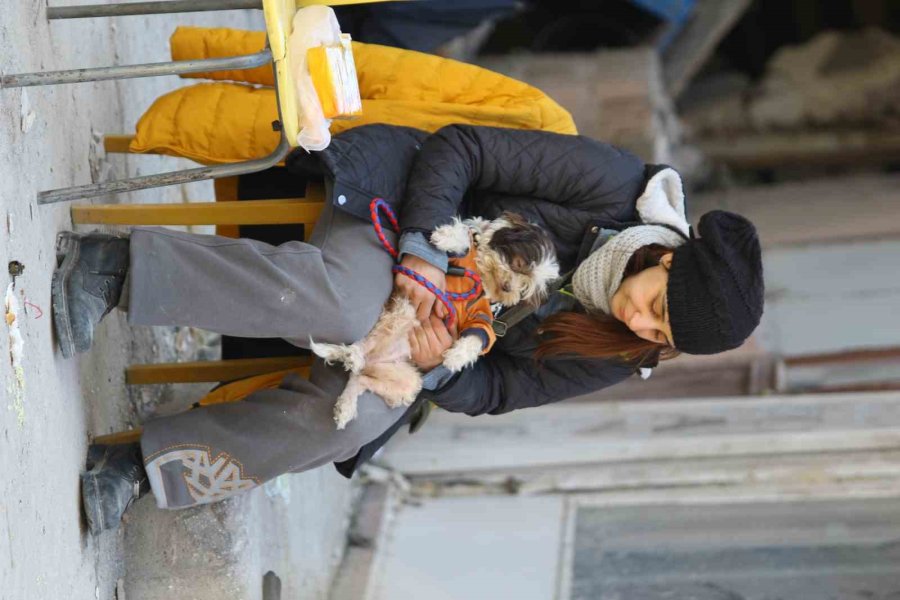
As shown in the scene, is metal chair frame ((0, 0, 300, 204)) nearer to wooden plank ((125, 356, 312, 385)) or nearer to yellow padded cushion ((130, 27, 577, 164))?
yellow padded cushion ((130, 27, 577, 164))

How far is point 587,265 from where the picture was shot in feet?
6.39

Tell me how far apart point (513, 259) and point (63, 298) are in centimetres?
71

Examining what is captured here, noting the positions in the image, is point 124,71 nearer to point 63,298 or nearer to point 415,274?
point 63,298

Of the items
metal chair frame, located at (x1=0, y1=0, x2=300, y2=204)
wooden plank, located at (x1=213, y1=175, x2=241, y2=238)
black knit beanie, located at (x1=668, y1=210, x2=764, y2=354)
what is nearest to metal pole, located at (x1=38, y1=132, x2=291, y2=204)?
metal chair frame, located at (x1=0, y1=0, x2=300, y2=204)

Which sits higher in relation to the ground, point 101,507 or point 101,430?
point 101,430

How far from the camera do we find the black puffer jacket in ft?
6.09

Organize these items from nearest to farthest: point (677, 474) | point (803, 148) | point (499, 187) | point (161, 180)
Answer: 1. point (161, 180)
2. point (499, 187)
3. point (677, 474)
4. point (803, 148)

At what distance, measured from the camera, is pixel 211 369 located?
2.14 meters

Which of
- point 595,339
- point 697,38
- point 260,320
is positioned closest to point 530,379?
point 595,339

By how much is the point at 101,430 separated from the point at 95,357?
134 millimetres

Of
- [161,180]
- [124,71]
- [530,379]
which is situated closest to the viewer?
[124,71]

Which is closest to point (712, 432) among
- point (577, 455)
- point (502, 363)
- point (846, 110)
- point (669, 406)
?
point (669, 406)

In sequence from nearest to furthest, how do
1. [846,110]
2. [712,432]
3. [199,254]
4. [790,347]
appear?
[199,254]
[712,432]
[790,347]
[846,110]

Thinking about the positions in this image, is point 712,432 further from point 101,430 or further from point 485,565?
point 101,430
